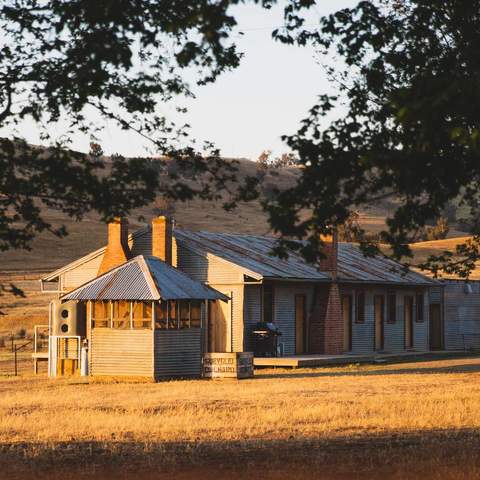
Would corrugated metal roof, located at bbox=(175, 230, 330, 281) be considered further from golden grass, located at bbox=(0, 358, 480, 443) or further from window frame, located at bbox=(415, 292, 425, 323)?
window frame, located at bbox=(415, 292, 425, 323)

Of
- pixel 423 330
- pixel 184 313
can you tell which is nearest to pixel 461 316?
pixel 423 330

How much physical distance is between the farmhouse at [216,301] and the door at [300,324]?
0.13ft

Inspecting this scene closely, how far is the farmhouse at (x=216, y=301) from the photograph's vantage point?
36.7m

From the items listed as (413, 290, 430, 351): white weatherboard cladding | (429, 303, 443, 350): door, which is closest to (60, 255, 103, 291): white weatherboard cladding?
(413, 290, 430, 351): white weatherboard cladding

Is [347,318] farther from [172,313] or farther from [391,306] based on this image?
[172,313]

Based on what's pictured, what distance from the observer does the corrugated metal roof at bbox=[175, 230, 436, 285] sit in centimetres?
4326

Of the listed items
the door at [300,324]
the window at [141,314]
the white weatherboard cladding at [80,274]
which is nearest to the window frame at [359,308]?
the door at [300,324]

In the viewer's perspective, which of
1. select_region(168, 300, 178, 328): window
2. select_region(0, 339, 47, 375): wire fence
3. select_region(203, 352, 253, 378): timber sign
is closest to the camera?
select_region(168, 300, 178, 328): window

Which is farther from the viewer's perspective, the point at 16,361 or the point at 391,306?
the point at 391,306

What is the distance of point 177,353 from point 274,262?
954 cm

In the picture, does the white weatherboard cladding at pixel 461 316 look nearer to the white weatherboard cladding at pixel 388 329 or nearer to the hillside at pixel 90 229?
A: the white weatherboard cladding at pixel 388 329

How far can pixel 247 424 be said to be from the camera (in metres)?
22.1

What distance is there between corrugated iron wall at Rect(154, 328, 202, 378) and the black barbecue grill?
18.3 ft

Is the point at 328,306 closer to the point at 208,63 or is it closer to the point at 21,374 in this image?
the point at 21,374
